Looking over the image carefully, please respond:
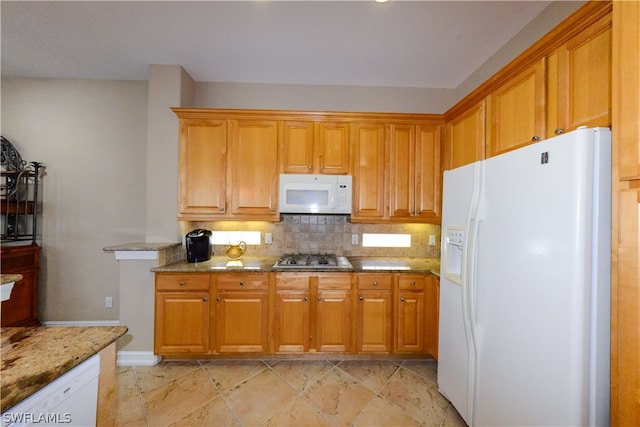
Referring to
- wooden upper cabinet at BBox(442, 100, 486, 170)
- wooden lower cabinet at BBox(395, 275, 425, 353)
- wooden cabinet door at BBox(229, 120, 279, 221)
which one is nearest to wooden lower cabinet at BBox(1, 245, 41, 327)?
wooden cabinet door at BBox(229, 120, 279, 221)

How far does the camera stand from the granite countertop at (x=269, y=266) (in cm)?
236

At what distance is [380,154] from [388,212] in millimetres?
598

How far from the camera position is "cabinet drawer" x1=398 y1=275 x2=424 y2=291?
2.42 metres

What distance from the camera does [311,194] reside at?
259cm

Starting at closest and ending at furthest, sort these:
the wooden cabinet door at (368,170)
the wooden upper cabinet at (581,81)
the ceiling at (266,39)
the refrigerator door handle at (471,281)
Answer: the wooden upper cabinet at (581,81) → the refrigerator door handle at (471,281) → the ceiling at (266,39) → the wooden cabinet door at (368,170)

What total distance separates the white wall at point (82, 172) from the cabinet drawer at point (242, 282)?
4.75 feet

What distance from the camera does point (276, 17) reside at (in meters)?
1.99

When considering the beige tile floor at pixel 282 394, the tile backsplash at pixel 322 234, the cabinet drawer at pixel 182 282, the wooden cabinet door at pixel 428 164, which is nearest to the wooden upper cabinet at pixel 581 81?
the wooden cabinet door at pixel 428 164

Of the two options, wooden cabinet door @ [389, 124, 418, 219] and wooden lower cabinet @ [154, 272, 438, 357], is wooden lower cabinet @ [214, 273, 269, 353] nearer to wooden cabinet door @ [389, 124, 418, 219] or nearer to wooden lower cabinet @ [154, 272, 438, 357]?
wooden lower cabinet @ [154, 272, 438, 357]

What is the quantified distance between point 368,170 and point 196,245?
1.87 m

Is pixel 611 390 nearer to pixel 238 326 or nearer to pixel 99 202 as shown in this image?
pixel 238 326

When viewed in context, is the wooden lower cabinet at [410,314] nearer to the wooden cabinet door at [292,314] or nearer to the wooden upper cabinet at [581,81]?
the wooden cabinet door at [292,314]

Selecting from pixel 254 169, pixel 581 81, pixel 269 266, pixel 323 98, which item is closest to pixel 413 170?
pixel 323 98

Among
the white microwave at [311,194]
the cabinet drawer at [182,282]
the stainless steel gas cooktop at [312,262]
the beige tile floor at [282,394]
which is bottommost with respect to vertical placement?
the beige tile floor at [282,394]
